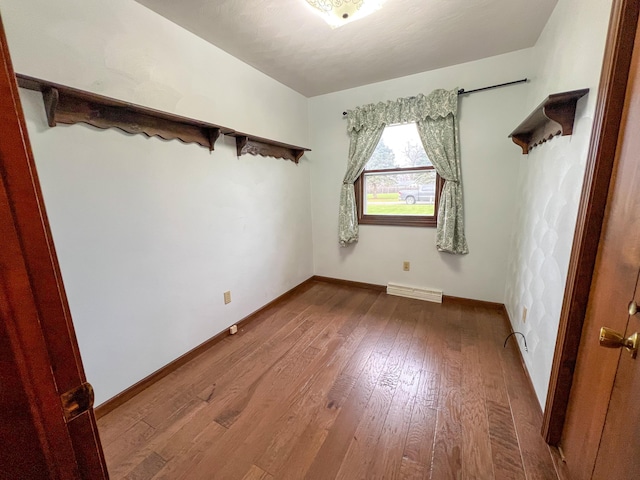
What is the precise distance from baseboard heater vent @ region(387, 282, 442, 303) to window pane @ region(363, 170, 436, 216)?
90cm

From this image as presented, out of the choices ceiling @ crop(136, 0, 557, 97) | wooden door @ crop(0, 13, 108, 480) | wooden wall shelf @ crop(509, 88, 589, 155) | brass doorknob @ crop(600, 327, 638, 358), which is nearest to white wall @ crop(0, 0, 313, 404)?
ceiling @ crop(136, 0, 557, 97)

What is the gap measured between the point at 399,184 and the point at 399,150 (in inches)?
15.3

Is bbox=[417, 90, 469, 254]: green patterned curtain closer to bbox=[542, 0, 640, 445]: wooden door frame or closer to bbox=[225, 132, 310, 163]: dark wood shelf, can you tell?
bbox=[225, 132, 310, 163]: dark wood shelf

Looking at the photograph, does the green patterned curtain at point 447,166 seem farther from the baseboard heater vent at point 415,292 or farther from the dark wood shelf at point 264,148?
the dark wood shelf at point 264,148

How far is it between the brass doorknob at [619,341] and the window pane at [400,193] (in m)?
2.25

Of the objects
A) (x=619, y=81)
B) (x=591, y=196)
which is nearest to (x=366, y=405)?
(x=591, y=196)

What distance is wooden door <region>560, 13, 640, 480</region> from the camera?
835mm

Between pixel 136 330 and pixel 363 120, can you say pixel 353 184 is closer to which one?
pixel 363 120

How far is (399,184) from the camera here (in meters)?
3.12

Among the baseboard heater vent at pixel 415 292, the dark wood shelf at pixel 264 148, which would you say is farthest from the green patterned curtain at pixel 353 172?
the baseboard heater vent at pixel 415 292

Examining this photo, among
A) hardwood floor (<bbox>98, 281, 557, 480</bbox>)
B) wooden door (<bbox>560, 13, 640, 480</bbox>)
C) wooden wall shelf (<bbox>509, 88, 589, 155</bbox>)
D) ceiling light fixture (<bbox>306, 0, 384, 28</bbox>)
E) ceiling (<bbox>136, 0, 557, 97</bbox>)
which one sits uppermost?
ceiling (<bbox>136, 0, 557, 97</bbox>)

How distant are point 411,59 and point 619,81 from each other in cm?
185

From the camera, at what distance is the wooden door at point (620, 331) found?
835 millimetres

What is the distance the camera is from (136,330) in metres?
1.75
